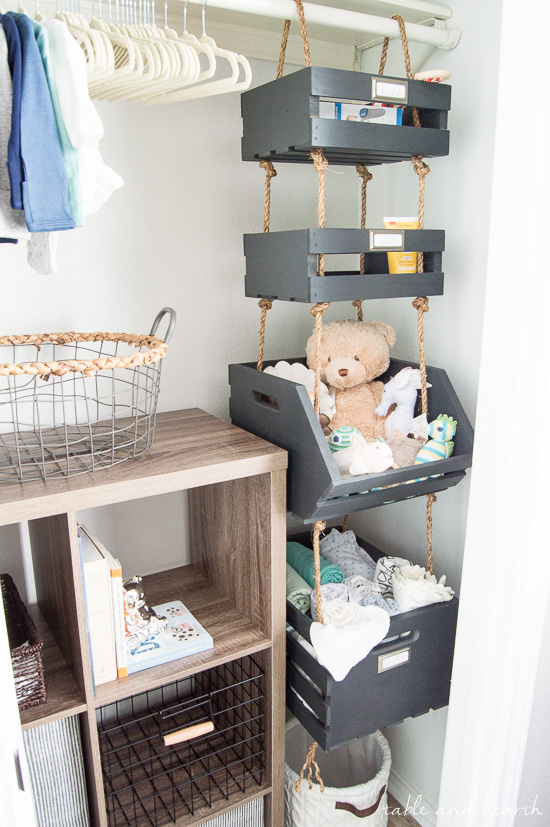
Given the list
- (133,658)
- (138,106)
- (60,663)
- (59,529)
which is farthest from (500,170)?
(60,663)

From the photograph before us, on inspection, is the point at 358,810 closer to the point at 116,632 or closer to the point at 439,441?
the point at 116,632

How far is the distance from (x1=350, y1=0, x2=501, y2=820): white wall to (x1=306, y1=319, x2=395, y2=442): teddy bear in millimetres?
150

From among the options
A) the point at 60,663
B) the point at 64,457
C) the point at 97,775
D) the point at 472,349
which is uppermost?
the point at 472,349

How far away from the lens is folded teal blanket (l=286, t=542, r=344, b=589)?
1449 mm

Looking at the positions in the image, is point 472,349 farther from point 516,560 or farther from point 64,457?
point 64,457

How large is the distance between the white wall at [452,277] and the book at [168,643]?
0.62 metres

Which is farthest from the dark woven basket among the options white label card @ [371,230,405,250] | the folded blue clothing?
white label card @ [371,230,405,250]

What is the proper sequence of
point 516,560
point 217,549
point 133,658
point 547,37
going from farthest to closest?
point 217,549
point 133,658
point 516,560
point 547,37

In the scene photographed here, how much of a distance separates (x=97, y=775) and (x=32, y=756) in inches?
4.9

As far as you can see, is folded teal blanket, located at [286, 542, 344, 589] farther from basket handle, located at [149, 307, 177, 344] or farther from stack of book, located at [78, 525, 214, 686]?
basket handle, located at [149, 307, 177, 344]

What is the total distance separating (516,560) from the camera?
1.13 metres

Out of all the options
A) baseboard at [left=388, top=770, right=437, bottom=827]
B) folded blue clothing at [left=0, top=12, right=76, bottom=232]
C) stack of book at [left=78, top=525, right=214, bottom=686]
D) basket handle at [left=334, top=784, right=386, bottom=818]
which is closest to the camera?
folded blue clothing at [left=0, top=12, right=76, bottom=232]

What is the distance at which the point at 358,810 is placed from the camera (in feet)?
4.98

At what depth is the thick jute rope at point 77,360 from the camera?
979 mm
